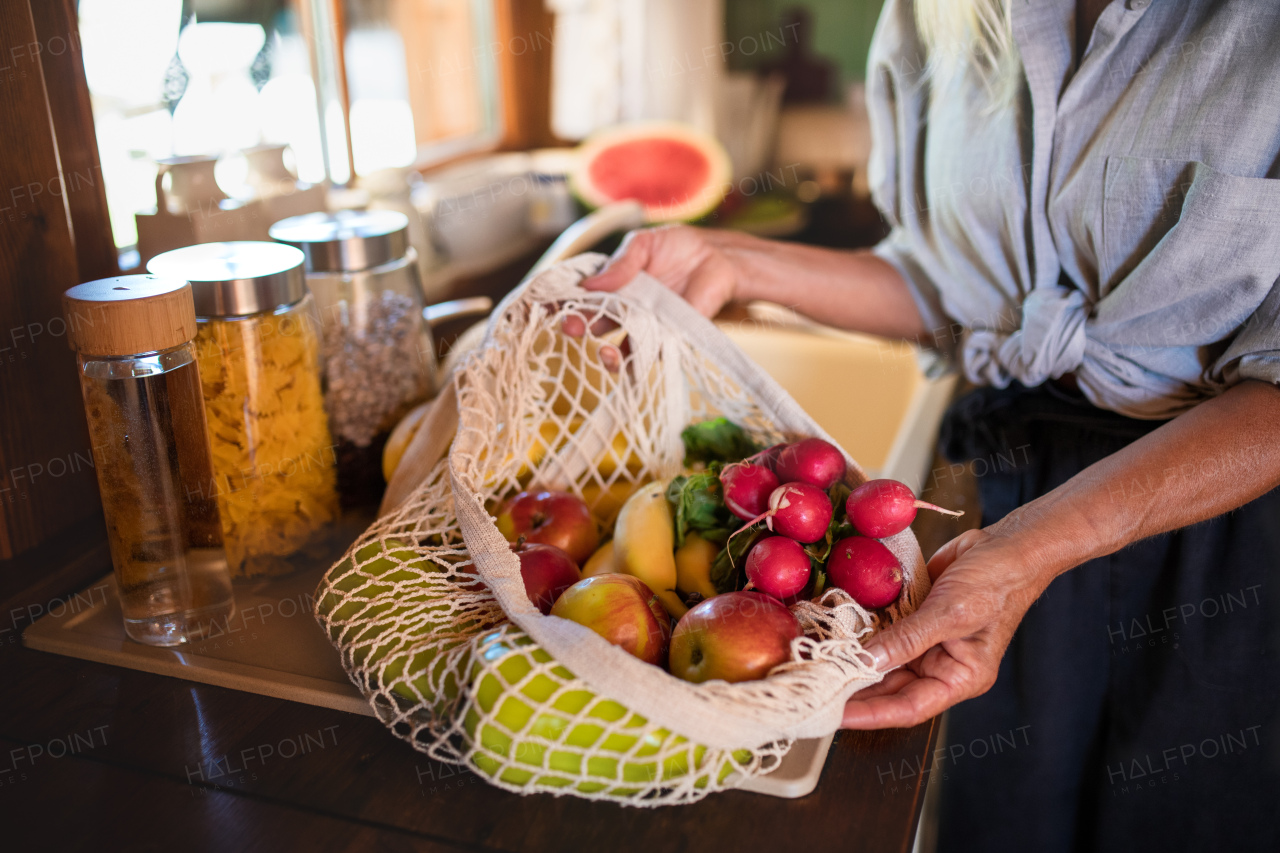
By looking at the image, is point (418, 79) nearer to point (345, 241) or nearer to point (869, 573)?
point (345, 241)

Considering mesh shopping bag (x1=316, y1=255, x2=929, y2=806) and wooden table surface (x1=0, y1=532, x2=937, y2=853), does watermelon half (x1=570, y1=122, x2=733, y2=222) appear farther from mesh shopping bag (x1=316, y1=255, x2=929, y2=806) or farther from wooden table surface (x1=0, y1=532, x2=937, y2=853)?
wooden table surface (x1=0, y1=532, x2=937, y2=853)

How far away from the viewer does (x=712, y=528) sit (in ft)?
2.56

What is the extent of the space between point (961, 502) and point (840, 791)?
59 centimetres

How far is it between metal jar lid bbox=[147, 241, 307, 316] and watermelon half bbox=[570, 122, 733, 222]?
155cm

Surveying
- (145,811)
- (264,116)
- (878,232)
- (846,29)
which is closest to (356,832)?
(145,811)

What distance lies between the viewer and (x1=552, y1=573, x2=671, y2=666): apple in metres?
0.64

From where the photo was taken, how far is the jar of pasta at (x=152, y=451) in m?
0.64

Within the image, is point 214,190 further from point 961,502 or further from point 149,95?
point 961,502

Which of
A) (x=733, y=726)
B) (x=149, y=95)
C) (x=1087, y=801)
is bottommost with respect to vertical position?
(x=1087, y=801)

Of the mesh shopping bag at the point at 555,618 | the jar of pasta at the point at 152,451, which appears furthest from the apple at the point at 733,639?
the jar of pasta at the point at 152,451

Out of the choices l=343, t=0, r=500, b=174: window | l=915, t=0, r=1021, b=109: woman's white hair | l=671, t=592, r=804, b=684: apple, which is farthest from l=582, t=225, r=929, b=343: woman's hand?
l=343, t=0, r=500, b=174: window

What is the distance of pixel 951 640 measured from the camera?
667mm

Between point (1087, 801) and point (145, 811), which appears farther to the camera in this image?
point (1087, 801)

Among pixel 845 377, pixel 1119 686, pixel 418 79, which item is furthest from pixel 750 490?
pixel 418 79
